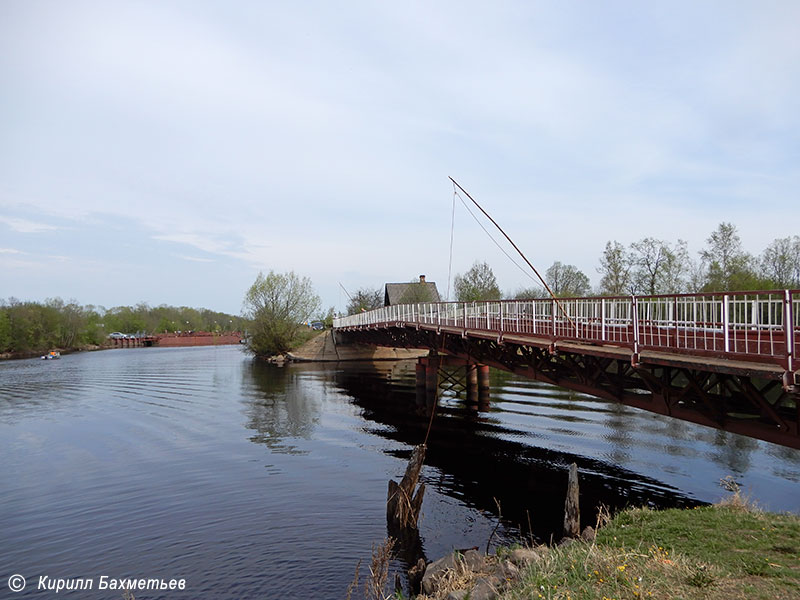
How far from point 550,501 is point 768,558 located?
8529 millimetres

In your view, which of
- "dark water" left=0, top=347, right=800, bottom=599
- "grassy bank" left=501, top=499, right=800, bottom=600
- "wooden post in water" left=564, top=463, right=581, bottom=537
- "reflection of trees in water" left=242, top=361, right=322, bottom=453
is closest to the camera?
"grassy bank" left=501, top=499, right=800, bottom=600

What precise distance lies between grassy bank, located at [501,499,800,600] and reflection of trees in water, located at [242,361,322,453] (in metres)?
15.8

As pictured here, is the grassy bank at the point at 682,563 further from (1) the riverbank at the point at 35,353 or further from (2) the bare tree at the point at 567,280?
(1) the riverbank at the point at 35,353

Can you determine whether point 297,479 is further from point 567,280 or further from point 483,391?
point 567,280

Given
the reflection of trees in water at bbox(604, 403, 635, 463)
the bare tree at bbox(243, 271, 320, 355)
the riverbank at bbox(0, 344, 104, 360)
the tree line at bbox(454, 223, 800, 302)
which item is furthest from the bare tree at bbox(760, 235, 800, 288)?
the riverbank at bbox(0, 344, 104, 360)

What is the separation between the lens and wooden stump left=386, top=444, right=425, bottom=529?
13.4 meters

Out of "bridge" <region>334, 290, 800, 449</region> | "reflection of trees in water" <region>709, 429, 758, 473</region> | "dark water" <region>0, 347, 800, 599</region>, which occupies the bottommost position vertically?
"dark water" <region>0, 347, 800, 599</region>

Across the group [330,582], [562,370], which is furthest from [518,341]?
[330,582]

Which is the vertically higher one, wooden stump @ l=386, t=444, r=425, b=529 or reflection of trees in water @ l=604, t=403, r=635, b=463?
wooden stump @ l=386, t=444, r=425, b=529

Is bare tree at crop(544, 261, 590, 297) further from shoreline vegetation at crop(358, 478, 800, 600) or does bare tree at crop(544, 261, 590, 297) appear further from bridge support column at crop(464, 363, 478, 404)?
shoreline vegetation at crop(358, 478, 800, 600)

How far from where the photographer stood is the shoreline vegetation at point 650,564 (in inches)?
252

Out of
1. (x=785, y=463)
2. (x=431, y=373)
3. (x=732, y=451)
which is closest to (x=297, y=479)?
(x=431, y=373)

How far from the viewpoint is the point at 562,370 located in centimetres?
1867

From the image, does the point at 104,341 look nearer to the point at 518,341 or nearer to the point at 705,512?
the point at 518,341
